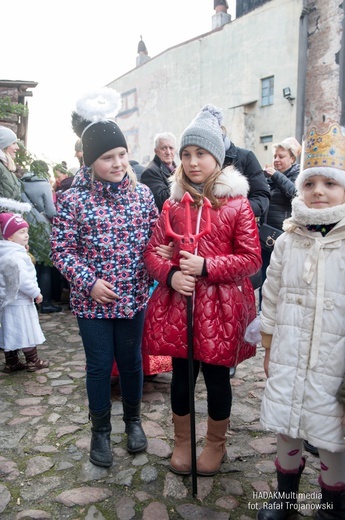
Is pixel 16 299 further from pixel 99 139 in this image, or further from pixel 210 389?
pixel 210 389

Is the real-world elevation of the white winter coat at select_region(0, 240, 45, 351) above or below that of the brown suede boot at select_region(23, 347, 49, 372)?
above

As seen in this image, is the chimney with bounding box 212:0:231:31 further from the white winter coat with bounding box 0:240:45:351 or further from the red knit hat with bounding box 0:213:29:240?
the white winter coat with bounding box 0:240:45:351

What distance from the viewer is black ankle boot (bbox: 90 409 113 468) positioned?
261cm

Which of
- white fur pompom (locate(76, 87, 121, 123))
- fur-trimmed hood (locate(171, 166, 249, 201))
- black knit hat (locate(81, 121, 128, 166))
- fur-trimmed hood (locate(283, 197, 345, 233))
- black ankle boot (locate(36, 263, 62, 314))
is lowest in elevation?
black ankle boot (locate(36, 263, 62, 314))

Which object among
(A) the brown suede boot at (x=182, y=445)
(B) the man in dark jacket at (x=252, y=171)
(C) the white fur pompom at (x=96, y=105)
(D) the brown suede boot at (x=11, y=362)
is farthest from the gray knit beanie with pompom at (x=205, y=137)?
(D) the brown suede boot at (x=11, y=362)

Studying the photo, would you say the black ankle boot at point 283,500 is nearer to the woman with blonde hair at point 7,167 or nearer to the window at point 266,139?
the woman with blonde hair at point 7,167

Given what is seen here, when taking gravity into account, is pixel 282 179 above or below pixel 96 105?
below

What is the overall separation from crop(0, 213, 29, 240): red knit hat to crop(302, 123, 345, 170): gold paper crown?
9.75 feet

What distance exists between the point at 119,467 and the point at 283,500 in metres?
0.94

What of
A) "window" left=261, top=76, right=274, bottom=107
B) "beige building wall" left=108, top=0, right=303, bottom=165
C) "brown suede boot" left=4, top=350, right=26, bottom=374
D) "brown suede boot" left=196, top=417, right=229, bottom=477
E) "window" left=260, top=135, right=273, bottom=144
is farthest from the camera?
"window" left=260, top=135, right=273, bottom=144

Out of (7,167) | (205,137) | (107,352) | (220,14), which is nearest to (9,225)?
(7,167)

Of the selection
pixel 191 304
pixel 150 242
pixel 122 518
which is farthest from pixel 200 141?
pixel 122 518

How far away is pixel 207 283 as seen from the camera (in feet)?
7.79

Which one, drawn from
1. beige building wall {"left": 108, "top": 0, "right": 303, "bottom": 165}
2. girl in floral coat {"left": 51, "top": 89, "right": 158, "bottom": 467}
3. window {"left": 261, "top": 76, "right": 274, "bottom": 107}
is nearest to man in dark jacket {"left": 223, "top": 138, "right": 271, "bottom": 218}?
girl in floral coat {"left": 51, "top": 89, "right": 158, "bottom": 467}
